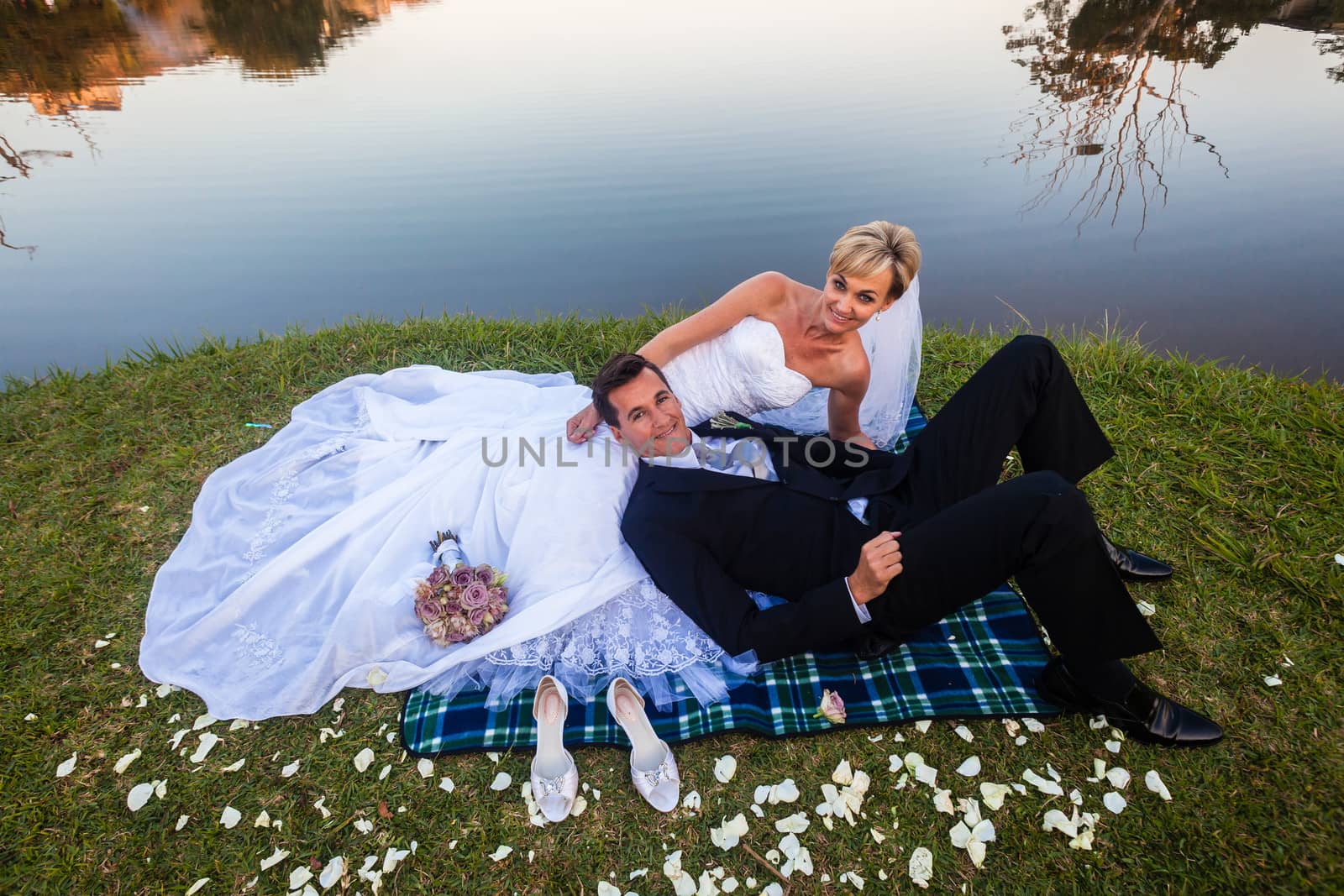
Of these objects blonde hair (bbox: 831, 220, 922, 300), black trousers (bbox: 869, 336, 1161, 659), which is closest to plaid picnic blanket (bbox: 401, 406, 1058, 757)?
black trousers (bbox: 869, 336, 1161, 659)

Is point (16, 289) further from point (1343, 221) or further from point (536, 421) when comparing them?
point (1343, 221)

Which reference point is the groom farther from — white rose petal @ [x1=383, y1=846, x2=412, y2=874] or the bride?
white rose petal @ [x1=383, y1=846, x2=412, y2=874]

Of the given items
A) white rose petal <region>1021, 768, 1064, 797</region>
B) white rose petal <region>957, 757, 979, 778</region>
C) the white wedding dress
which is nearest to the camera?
white rose petal <region>1021, 768, 1064, 797</region>

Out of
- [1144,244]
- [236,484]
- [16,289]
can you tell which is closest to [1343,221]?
[1144,244]

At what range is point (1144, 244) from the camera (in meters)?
8.59

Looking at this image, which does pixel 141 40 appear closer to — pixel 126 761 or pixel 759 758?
pixel 126 761

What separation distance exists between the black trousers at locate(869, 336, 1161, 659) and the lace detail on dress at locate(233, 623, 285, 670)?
10.4 feet

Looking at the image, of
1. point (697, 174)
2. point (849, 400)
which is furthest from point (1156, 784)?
point (697, 174)

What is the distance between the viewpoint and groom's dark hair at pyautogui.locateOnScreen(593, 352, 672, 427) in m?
3.81

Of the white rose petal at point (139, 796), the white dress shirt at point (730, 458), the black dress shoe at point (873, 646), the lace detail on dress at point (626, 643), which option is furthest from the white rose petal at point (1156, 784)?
the white rose petal at point (139, 796)

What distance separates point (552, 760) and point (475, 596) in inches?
35.1

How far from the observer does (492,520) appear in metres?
4.23

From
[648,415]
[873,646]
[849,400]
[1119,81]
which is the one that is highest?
[1119,81]

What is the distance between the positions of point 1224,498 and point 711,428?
3340mm
